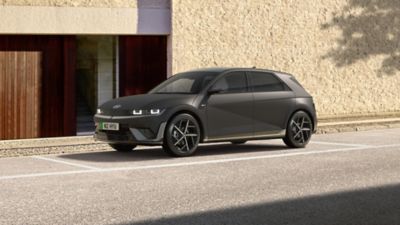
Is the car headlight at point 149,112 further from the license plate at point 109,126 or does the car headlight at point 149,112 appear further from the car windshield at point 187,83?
the car windshield at point 187,83

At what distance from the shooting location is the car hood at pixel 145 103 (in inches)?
509

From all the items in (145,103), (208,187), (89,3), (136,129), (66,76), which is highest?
(89,3)

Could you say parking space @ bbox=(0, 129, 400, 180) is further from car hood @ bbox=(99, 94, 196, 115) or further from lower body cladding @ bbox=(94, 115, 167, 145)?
car hood @ bbox=(99, 94, 196, 115)

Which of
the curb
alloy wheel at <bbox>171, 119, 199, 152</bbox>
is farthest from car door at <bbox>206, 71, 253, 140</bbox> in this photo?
the curb

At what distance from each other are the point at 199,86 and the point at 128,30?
5.39 m

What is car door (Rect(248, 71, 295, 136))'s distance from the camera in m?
14.3

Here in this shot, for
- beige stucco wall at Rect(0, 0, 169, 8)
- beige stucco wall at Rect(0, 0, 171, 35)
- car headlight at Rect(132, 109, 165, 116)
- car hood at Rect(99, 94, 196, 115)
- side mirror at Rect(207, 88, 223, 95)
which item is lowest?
car headlight at Rect(132, 109, 165, 116)

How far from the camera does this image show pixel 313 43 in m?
22.1

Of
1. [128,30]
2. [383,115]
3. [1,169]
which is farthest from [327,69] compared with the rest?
[1,169]

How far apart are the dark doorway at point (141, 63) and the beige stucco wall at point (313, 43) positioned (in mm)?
442

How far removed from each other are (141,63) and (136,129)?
6.62 meters

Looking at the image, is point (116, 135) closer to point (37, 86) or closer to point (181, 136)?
point (181, 136)

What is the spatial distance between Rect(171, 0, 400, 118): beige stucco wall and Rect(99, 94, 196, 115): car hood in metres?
5.93

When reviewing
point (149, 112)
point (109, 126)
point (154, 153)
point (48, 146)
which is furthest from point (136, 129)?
point (48, 146)
